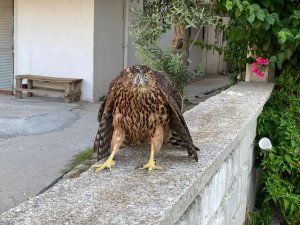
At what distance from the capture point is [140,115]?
2.54m

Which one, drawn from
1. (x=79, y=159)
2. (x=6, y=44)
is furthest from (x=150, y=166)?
(x=6, y=44)

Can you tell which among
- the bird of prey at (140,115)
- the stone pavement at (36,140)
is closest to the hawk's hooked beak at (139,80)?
the bird of prey at (140,115)

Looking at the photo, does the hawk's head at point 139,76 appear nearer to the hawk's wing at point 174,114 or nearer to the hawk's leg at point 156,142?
the hawk's wing at point 174,114

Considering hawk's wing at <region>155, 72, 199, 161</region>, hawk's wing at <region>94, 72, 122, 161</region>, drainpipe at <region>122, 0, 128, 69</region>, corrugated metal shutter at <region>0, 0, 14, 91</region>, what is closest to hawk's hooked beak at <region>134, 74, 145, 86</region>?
hawk's wing at <region>155, 72, 199, 161</region>

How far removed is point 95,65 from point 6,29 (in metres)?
2.56

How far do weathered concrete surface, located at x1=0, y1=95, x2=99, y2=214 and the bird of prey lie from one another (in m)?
2.69

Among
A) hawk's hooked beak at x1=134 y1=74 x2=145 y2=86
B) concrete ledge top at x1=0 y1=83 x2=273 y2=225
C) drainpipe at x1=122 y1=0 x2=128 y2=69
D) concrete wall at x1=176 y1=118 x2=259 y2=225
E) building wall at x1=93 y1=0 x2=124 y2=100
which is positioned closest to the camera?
concrete ledge top at x1=0 y1=83 x2=273 y2=225

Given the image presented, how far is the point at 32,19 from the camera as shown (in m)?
12.0

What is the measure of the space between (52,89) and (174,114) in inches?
382

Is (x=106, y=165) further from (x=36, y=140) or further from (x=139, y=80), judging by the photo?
(x=36, y=140)

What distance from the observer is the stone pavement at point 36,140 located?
5.80 m

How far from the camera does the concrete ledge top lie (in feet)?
6.22

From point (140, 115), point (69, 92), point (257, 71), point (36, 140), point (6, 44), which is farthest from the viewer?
point (6, 44)

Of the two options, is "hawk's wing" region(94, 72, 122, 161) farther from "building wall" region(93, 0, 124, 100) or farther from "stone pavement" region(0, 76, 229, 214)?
"building wall" region(93, 0, 124, 100)
